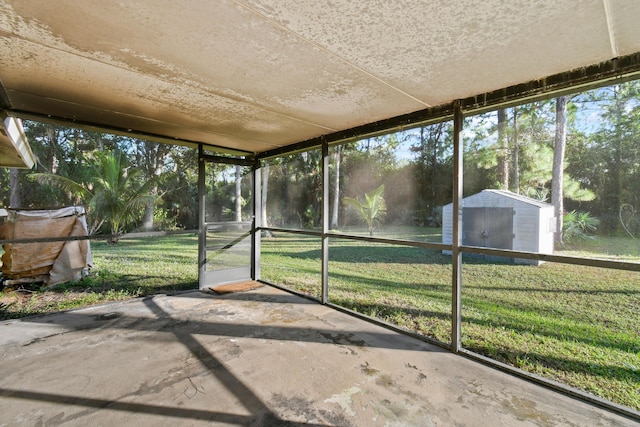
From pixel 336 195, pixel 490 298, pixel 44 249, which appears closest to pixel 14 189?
pixel 44 249

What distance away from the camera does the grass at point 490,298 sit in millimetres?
2836

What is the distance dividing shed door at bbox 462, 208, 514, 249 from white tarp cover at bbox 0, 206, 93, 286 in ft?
27.9

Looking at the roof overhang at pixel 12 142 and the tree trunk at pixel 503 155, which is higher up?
the tree trunk at pixel 503 155

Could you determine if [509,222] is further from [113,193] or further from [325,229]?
[113,193]

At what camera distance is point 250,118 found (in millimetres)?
3021

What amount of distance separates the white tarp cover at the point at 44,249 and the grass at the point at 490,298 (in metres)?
0.32

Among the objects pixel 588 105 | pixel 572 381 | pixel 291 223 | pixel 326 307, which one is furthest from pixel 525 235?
pixel 291 223

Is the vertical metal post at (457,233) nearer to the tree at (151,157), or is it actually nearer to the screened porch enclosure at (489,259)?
the screened porch enclosure at (489,259)

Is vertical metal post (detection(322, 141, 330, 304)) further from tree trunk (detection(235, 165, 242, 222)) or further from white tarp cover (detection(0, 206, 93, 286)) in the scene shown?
white tarp cover (detection(0, 206, 93, 286))

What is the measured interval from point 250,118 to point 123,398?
2.64 m

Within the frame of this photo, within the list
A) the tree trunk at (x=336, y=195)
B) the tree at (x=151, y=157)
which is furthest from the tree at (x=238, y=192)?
the tree at (x=151, y=157)

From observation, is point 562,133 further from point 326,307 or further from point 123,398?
point 123,398

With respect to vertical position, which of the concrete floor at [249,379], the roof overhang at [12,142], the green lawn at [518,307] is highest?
the roof overhang at [12,142]

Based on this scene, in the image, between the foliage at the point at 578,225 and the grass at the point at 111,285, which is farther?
the foliage at the point at 578,225
